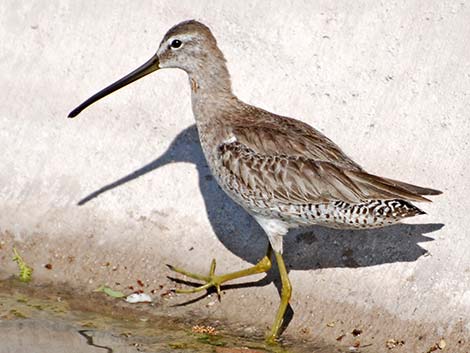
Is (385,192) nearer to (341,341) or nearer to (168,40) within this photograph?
(341,341)

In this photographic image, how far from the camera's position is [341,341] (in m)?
6.84

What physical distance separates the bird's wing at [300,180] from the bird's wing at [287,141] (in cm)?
4

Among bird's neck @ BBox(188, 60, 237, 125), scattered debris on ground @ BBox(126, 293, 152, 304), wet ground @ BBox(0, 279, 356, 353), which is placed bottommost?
wet ground @ BBox(0, 279, 356, 353)

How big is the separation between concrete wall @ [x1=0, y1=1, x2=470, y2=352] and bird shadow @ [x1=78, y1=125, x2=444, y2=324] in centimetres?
1

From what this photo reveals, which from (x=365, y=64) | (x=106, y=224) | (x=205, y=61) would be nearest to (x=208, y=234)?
(x=106, y=224)

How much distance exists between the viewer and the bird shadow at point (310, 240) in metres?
7.26

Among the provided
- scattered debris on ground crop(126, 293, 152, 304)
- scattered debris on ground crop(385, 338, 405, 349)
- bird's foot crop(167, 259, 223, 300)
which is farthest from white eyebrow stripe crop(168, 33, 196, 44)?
scattered debris on ground crop(385, 338, 405, 349)

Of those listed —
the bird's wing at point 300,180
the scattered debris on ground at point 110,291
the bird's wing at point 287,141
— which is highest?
the bird's wing at point 287,141

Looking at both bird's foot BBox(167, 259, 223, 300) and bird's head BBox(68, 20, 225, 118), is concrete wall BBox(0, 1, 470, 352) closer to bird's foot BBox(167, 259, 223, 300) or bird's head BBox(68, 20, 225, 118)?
bird's foot BBox(167, 259, 223, 300)

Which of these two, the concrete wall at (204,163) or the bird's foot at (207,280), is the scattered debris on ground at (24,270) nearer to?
the concrete wall at (204,163)

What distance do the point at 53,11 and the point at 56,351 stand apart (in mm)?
3436

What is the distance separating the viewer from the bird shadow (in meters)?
7.26

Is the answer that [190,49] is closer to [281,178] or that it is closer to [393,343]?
[281,178]

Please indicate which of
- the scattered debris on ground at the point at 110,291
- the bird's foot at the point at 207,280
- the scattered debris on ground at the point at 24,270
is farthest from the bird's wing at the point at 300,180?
the scattered debris on ground at the point at 24,270
